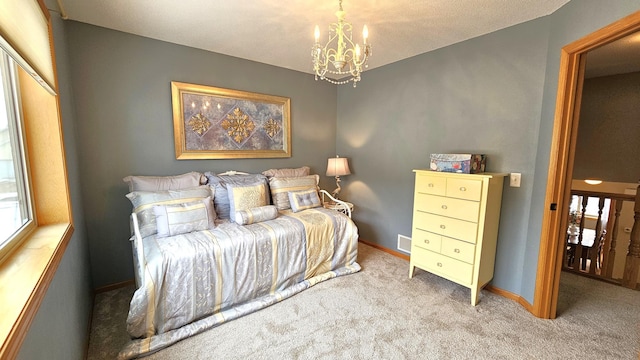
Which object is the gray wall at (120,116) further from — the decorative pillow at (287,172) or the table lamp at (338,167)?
the table lamp at (338,167)

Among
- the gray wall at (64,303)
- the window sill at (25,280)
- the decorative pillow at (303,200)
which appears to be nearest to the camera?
the window sill at (25,280)

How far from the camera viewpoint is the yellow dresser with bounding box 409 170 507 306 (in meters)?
2.21

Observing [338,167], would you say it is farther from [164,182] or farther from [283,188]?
[164,182]

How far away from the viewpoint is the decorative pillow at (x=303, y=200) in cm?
297

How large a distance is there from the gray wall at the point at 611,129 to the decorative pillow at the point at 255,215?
4.40 meters

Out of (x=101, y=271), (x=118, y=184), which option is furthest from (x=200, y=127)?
(x=101, y=271)

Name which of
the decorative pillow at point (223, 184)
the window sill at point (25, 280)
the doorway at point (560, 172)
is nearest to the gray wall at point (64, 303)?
the window sill at point (25, 280)

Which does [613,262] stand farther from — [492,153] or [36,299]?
[36,299]

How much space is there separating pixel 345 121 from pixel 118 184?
2759 mm

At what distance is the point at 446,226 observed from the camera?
2.41m

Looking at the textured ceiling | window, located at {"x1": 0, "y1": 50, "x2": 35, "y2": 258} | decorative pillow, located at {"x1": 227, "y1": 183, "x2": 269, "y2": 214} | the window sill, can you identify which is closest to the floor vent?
decorative pillow, located at {"x1": 227, "y1": 183, "x2": 269, "y2": 214}

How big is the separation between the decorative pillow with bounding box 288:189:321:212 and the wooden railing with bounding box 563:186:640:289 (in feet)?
9.26

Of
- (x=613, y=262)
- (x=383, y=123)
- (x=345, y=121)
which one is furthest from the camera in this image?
(x=345, y=121)

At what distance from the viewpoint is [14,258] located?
1090 mm
